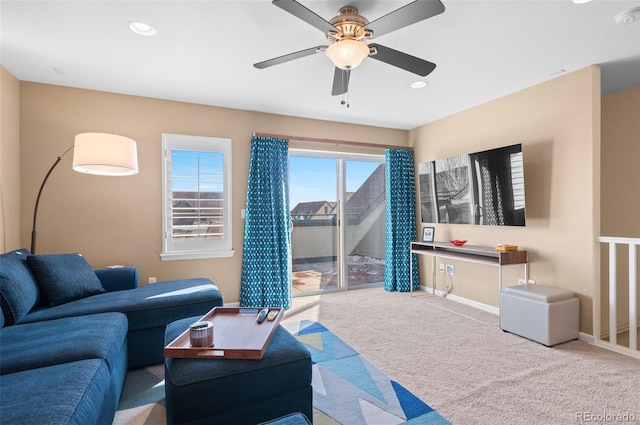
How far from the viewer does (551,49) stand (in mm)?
2627

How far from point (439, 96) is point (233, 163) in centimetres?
262

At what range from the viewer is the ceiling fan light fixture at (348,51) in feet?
6.49

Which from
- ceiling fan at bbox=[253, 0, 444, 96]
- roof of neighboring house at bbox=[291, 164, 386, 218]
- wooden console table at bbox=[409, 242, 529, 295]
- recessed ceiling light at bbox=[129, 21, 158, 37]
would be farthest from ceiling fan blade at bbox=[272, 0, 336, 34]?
roof of neighboring house at bbox=[291, 164, 386, 218]

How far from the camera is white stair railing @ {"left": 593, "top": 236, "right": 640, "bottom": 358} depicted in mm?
2672

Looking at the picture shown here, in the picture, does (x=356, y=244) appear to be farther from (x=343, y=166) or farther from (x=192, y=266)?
(x=192, y=266)

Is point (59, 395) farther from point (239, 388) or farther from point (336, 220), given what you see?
point (336, 220)

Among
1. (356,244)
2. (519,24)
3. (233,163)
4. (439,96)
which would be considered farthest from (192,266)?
(519,24)

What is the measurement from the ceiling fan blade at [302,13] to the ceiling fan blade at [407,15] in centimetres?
27

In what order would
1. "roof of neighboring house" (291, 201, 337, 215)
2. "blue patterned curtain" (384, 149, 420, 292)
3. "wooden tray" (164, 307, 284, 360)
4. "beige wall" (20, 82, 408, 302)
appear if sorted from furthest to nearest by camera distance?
1. "blue patterned curtain" (384, 149, 420, 292)
2. "roof of neighboring house" (291, 201, 337, 215)
3. "beige wall" (20, 82, 408, 302)
4. "wooden tray" (164, 307, 284, 360)

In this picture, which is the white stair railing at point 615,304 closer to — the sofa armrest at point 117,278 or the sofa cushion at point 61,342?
the sofa cushion at point 61,342

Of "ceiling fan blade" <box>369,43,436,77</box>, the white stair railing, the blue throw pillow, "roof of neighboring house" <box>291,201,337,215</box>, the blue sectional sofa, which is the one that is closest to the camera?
the blue sectional sofa

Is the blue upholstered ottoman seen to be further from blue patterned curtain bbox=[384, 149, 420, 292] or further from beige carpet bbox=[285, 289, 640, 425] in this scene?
blue patterned curtain bbox=[384, 149, 420, 292]

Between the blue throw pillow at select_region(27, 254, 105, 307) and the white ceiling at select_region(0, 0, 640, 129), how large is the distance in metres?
1.71

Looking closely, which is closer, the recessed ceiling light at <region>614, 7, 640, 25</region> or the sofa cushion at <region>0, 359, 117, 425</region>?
the sofa cushion at <region>0, 359, 117, 425</region>
